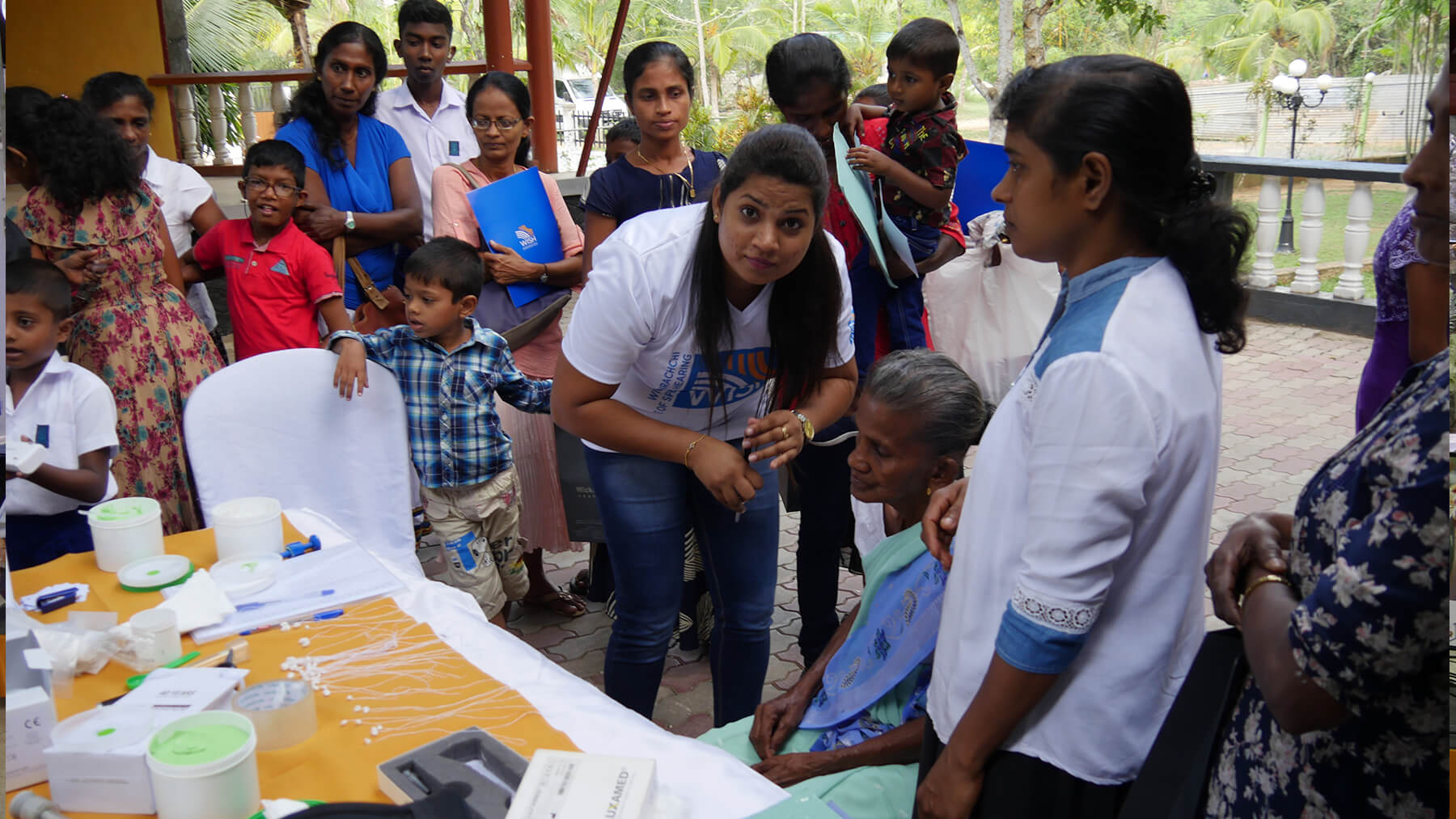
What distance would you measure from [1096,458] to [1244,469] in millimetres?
3789

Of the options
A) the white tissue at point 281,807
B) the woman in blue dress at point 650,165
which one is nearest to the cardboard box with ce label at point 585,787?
the white tissue at point 281,807

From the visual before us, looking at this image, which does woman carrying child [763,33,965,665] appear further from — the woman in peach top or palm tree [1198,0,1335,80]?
palm tree [1198,0,1335,80]

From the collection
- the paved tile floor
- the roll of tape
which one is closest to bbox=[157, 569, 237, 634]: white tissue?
the roll of tape

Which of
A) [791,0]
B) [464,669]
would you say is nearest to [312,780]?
[464,669]

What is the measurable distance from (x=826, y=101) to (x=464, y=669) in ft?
6.15

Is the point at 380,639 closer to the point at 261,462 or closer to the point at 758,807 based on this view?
the point at 758,807

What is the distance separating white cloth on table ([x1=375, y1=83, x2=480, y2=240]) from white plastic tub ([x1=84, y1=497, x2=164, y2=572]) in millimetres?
1839

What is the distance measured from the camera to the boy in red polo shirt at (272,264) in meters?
2.90

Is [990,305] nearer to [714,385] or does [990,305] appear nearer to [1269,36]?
[714,385]

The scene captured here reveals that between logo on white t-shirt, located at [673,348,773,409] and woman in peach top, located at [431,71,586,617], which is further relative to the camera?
woman in peach top, located at [431,71,586,617]

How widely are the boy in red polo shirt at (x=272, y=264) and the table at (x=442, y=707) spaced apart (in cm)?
125

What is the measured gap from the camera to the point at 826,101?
279 cm

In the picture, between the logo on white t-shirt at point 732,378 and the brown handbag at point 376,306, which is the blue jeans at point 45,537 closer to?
the brown handbag at point 376,306

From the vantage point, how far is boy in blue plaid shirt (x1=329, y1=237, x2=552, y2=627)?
262cm
